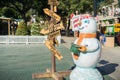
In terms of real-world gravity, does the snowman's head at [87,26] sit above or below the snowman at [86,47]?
above

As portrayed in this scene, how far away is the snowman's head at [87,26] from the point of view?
773 centimetres

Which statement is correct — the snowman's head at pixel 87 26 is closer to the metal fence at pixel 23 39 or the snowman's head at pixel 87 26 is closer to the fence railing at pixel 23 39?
the fence railing at pixel 23 39

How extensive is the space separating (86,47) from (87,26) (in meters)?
0.54

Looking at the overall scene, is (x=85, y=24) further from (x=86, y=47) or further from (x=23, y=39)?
(x=23, y=39)

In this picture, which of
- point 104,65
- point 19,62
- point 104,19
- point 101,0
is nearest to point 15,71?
point 19,62

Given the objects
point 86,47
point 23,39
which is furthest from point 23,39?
point 86,47

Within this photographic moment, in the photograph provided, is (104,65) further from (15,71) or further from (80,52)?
(80,52)

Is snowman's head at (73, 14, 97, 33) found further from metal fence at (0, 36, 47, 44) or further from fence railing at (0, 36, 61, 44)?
metal fence at (0, 36, 47, 44)

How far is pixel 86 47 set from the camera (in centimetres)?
762

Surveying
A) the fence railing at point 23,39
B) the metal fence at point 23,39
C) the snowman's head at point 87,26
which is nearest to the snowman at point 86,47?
the snowman's head at point 87,26

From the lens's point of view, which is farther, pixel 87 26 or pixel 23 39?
pixel 23 39

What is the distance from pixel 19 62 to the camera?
42.3 feet

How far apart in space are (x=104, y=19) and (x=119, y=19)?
4.33 metres

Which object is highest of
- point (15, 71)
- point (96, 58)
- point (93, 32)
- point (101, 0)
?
point (101, 0)
